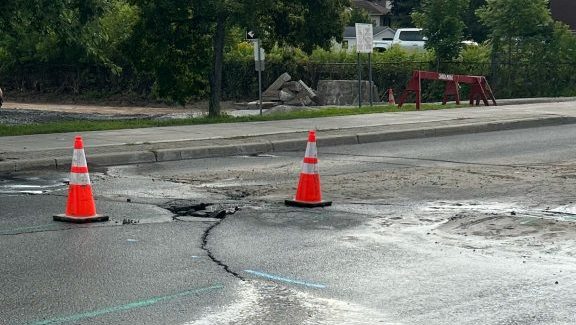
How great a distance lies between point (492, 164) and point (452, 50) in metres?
22.9

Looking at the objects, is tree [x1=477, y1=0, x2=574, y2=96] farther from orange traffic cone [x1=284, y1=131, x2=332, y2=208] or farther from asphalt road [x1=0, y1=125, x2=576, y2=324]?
orange traffic cone [x1=284, y1=131, x2=332, y2=208]

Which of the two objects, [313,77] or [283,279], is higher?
[313,77]

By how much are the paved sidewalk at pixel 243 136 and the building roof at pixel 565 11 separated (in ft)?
126


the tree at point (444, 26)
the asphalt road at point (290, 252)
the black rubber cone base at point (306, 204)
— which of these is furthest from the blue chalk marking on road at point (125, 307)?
the tree at point (444, 26)

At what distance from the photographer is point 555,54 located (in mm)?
36750

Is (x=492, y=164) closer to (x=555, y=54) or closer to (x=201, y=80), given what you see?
(x=201, y=80)

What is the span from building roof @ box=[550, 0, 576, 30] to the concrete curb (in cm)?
4108

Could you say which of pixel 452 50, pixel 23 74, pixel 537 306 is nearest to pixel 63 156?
pixel 537 306

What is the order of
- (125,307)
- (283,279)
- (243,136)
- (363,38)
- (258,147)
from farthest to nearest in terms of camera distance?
(363,38) → (243,136) → (258,147) → (283,279) → (125,307)

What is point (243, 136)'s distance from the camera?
18781mm

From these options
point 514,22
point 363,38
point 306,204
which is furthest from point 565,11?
point 306,204

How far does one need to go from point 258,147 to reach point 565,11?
162 ft

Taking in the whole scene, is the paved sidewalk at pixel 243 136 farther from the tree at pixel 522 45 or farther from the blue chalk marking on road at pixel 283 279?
the tree at pixel 522 45

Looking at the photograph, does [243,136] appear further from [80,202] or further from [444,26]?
[444,26]
